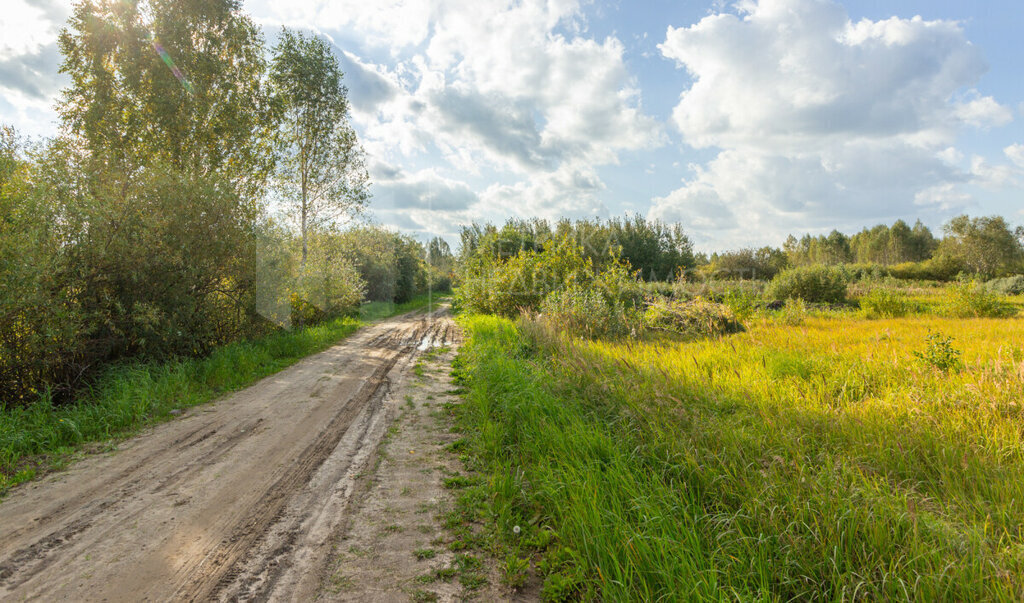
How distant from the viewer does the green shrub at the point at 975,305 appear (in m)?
11.8

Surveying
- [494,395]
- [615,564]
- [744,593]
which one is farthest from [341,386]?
[744,593]

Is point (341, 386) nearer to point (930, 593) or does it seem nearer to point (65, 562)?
point (65, 562)

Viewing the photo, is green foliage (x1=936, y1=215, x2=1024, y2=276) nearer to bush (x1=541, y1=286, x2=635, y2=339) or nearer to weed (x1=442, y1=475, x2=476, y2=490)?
bush (x1=541, y1=286, x2=635, y2=339)

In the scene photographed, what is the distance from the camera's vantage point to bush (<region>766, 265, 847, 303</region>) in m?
20.2

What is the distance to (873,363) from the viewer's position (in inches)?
211

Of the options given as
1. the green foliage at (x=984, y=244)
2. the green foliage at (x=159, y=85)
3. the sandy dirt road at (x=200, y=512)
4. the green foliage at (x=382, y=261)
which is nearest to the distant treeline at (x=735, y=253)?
the green foliage at (x=984, y=244)

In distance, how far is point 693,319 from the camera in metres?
10.1

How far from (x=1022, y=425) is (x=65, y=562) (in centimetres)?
729

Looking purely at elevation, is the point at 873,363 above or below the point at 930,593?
above

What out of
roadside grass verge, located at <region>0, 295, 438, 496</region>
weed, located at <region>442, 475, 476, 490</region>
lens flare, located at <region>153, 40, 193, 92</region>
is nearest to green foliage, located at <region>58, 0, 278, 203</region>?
lens flare, located at <region>153, 40, 193, 92</region>

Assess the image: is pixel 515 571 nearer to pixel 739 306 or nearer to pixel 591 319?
pixel 591 319

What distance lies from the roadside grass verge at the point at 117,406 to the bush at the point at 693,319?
9.18m

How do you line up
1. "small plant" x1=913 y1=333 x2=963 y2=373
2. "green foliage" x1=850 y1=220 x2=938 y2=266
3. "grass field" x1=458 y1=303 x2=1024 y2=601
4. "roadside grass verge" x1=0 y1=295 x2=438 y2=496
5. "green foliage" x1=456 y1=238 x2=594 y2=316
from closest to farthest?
"grass field" x1=458 y1=303 x2=1024 y2=601
"roadside grass verge" x1=0 y1=295 x2=438 y2=496
"small plant" x1=913 y1=333 x2=963 y2=373
"green foliage" x1=456 y1=238 x2=594 y2=316
"green foliage" x1=850 y1=220 x2=938 y2=266

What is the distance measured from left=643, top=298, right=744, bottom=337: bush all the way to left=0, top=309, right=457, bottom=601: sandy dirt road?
696 centimetres
